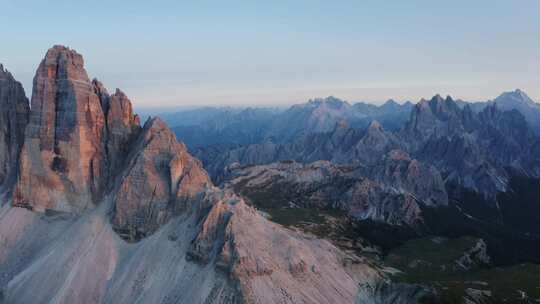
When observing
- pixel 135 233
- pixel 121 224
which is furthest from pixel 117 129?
pixel 135 233

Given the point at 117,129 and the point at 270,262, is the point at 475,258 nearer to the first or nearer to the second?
the point at 270,262

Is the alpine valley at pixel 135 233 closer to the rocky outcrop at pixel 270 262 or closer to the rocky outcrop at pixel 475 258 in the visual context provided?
the rocky outcrop at pixel 270 262

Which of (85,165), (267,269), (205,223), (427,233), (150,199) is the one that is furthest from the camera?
(427,233)

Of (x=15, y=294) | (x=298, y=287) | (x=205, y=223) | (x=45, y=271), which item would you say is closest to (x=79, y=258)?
(x=45, y=271)

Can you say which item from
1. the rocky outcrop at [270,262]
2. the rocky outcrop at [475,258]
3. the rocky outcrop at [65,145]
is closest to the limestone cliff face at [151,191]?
the rocky outcrop at [65,145]

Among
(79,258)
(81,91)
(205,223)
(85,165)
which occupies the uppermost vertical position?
(81,91)

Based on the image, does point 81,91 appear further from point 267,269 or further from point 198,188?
point 267,269
